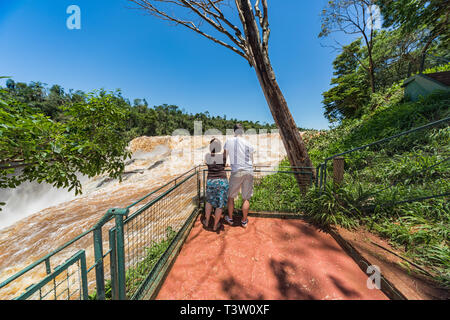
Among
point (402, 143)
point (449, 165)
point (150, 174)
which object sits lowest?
point (150, 174)

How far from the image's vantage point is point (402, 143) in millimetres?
Result: 4770

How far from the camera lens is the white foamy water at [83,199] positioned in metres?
5.45

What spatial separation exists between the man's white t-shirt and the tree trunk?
1432 millimetres

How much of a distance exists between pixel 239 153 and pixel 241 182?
520 mm

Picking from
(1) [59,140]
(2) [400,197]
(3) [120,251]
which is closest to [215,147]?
(3) [120,251]

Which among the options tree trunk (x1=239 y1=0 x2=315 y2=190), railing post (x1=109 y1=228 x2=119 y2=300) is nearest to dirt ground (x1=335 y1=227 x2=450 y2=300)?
tree trunk (x1=239 y1=0 x2=315 y2=190)

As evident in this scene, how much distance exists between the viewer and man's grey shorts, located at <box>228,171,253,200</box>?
2781mm

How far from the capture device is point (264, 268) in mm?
2094

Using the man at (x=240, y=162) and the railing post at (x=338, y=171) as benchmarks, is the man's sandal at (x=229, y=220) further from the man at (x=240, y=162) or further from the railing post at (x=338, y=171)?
the railing post at (x=338, y=171)

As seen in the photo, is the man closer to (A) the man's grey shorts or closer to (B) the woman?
(A) the man's grey shorts

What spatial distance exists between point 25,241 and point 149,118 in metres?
30.4

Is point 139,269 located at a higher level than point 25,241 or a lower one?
higher

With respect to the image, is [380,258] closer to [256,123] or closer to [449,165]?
[449,165]
